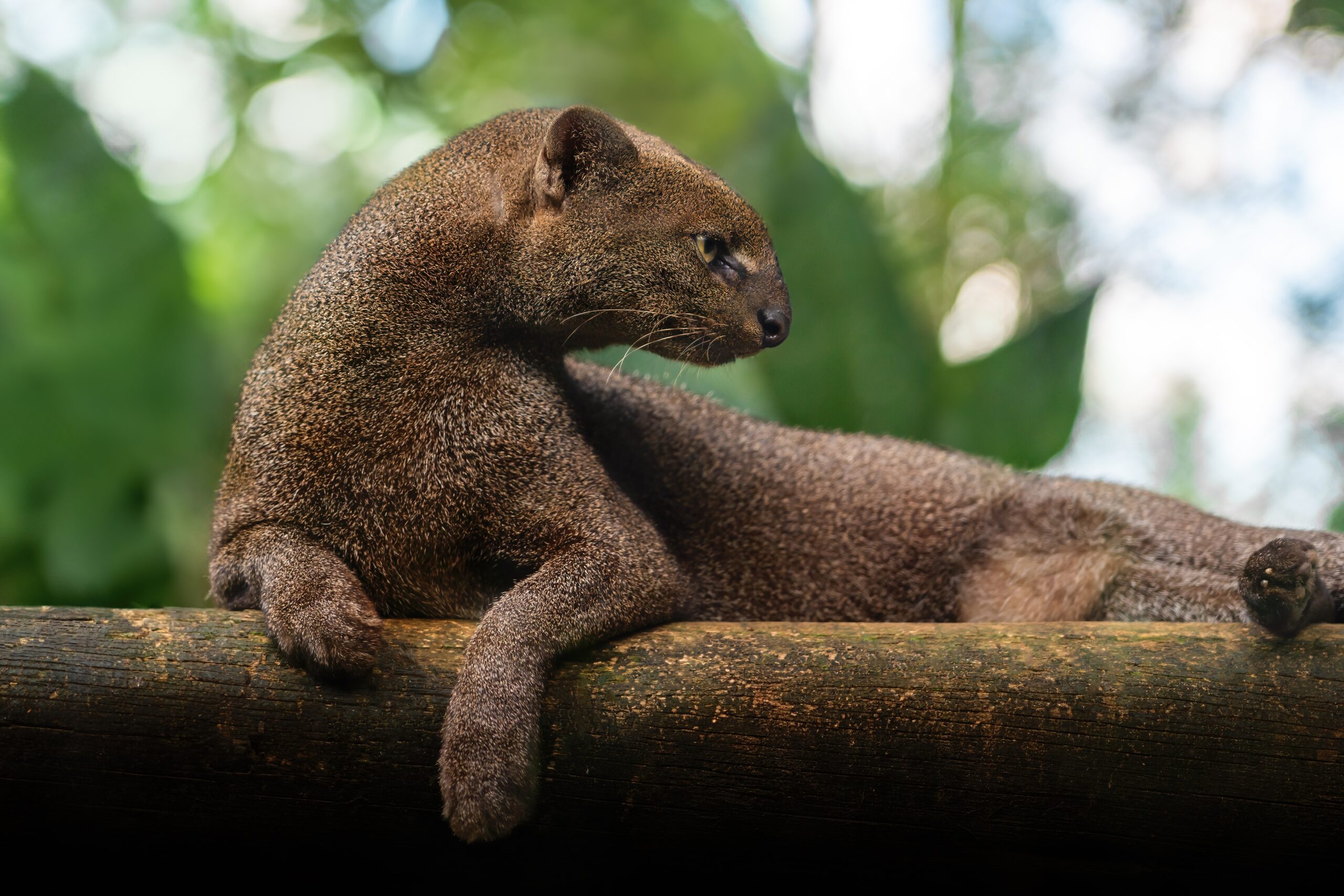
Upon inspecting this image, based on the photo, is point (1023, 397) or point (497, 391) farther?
point (1023, 397)

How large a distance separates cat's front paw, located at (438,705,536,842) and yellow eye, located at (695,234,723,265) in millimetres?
1097

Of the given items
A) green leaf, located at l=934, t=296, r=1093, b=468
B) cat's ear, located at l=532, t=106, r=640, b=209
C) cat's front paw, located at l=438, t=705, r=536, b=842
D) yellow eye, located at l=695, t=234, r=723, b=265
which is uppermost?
green leaf, located at l=934, t=296, r=1093, b=468

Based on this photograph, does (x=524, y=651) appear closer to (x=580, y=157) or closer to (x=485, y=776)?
(x=485, y=776)

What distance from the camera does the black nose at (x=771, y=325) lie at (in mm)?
2363

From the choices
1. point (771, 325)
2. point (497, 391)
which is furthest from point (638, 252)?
point (497, 391)

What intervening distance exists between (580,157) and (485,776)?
1.32 m

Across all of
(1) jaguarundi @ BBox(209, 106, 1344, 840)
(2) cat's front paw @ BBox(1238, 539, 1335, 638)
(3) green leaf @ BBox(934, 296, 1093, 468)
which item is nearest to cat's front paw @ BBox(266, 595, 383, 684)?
(1) jaguarundi @ BBox(209, 106, 1344, 840)

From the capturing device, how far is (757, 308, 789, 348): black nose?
7.75ft

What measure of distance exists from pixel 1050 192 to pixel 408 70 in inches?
169

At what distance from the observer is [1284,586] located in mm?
2082

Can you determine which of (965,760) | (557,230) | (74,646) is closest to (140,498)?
(74,646)

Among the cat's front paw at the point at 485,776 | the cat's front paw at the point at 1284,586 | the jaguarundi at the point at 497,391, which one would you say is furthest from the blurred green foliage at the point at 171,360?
the cat's front paw at the point at 1284,586

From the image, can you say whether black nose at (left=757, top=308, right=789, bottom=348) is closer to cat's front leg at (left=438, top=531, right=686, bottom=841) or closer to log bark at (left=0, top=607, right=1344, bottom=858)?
cat's front leg at (left=438, top=531, right=686, bottom=841)

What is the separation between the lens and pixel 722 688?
2016 millimetres
